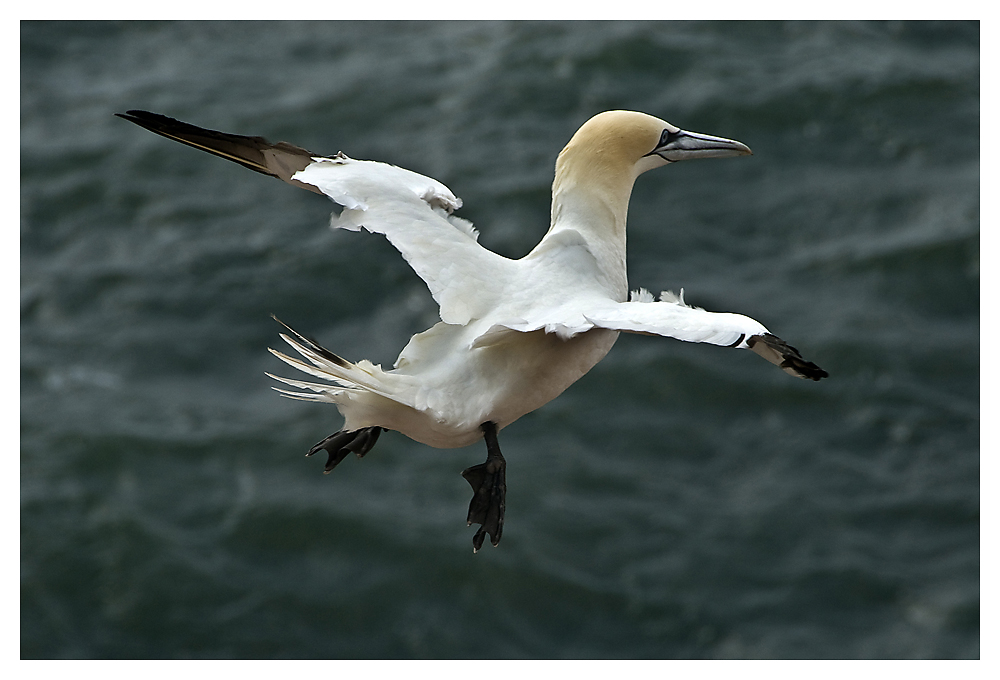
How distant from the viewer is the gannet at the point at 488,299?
455cm

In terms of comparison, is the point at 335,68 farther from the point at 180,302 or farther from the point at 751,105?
the point at 751,105

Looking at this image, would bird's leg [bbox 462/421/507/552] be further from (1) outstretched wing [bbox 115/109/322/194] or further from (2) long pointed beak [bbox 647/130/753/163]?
(2) long pointed beak [bbox 647/130/753/163]

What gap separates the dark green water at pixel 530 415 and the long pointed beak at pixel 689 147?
39.5 feet

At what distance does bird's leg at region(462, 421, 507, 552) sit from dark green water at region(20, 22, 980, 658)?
41.8 ft

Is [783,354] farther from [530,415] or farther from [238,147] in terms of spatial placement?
[530,415]

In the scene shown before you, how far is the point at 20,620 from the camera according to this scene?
706 inches

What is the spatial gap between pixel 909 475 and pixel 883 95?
6.20 metres

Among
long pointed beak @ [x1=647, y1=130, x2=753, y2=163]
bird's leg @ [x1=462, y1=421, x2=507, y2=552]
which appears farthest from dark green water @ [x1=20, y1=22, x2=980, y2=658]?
bird's leg @ [x1=462, y1=421, x2=507, y2=552]

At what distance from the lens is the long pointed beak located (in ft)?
17.6

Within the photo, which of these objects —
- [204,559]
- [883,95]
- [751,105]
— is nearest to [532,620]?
[204,559]

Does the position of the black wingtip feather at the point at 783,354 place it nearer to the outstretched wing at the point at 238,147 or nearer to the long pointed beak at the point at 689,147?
the long pointed beak at the point at 689,147

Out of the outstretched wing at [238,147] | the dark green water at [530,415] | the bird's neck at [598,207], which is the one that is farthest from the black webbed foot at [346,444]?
the dark green water at [530,415]

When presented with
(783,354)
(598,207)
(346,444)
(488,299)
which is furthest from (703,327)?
(346,444)

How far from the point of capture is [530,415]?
19.0 meters
